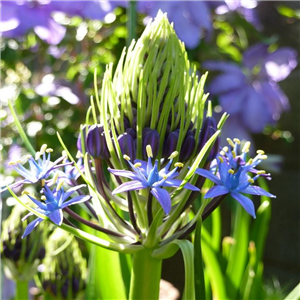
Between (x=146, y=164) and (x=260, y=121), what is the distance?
0.71m

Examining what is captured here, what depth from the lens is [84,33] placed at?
3.31ft

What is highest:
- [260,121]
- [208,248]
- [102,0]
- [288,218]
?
[102,0]

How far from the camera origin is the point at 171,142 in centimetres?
36

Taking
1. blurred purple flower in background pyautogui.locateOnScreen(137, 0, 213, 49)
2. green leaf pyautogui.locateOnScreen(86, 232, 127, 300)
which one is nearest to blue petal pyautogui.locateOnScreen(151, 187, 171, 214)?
green leaf pyautogui.locateOnScreen(86, 232, 127, 300)

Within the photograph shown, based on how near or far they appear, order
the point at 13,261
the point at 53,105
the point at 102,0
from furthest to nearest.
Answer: the point at 53,105, the point at 102,0, the point at 13,261

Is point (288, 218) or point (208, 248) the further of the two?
A: point (288, 218)

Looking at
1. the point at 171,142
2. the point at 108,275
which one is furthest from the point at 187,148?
A: the point at 108,275

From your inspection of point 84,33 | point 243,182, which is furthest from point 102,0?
point 243,182

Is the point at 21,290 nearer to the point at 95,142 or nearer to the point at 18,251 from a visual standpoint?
the point at 18,251

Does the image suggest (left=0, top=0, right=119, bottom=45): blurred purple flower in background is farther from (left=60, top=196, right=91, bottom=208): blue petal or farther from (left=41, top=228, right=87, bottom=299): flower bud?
(left=60, top=196, right=91, bottom=208): blue petal

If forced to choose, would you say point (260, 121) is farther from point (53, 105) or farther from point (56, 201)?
point (56, 201)

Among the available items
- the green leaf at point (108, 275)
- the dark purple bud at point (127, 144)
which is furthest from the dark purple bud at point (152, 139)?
the green leaf at point (108, 275)

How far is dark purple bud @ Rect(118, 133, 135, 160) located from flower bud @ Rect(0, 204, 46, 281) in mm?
259

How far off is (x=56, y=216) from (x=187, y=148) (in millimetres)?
116
